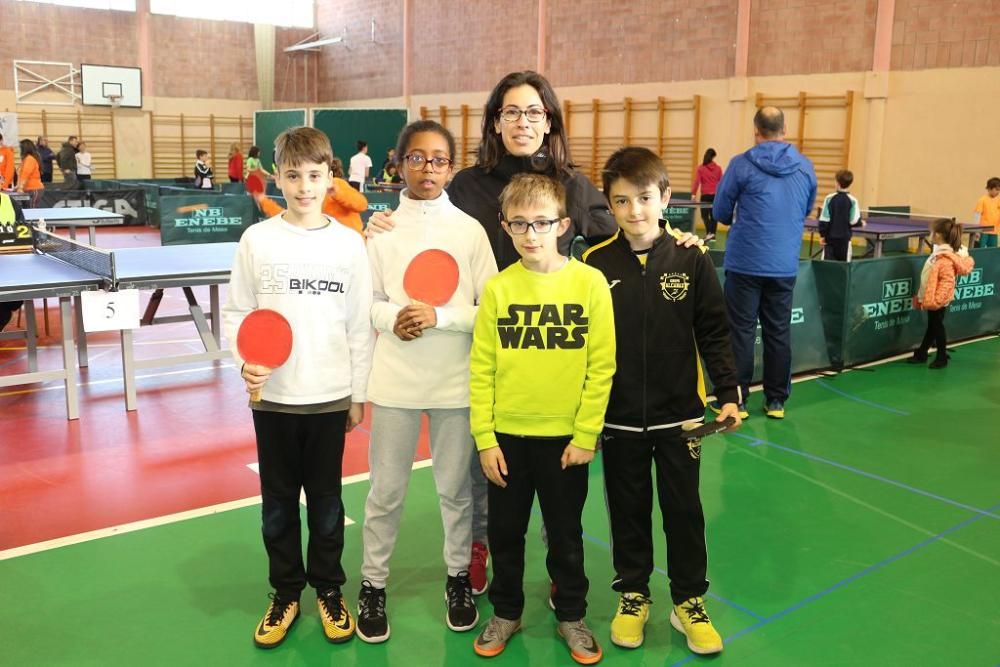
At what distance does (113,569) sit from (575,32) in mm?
16844

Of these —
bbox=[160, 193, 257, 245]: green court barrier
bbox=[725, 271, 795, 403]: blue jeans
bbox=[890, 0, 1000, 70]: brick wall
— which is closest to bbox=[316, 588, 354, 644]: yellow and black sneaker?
bbox=[725, 271, 795, 403]: blue jeans

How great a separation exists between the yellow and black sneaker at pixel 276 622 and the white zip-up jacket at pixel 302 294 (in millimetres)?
700

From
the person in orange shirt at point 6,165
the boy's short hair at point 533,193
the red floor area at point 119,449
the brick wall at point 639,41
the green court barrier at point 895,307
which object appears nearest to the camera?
the boy's short hair at point 533,193

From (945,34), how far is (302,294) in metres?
13.5

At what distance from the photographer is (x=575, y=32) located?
18219 mm

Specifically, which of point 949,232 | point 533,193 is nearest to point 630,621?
point 533,193

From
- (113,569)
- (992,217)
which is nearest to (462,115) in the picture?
(992,217)

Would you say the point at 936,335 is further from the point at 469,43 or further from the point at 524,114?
the point at 469,43

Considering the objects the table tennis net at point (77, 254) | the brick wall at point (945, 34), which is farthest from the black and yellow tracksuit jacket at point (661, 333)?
the brick wall at point (945, 34)

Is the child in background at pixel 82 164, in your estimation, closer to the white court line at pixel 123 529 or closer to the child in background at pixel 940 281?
the white court line at pixel 123 529

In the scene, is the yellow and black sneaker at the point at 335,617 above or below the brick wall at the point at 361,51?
below

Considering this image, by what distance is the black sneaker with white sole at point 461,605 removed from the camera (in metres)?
2.88

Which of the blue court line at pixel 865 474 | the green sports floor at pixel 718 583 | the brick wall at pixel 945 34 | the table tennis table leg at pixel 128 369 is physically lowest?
the green sports floor at pixel 718 583

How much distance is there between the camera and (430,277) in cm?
261
